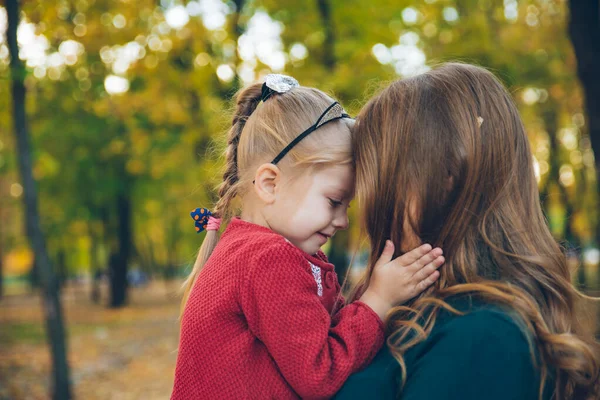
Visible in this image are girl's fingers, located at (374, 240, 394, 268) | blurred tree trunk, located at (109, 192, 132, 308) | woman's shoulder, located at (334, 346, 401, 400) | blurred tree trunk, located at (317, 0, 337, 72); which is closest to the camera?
woman's shoulder, located at (334, 346, 401, 400)

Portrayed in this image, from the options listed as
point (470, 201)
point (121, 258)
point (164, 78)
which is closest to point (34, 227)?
point (164, 78)

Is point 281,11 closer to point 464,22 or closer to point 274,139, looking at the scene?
point 464,22

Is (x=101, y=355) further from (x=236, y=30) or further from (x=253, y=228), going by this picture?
(x=253, y=228)

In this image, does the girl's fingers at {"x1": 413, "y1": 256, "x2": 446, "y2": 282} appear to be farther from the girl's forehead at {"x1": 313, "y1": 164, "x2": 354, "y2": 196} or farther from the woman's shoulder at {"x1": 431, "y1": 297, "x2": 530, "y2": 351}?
the girl's forehead at {"x1": 313, "y1": 164, "x2": 354, "y2": 196}

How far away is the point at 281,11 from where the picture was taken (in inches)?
433

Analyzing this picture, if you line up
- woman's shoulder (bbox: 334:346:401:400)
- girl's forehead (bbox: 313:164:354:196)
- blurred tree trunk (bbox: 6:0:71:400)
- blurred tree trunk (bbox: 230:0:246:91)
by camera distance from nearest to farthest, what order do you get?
woman's shoulder (bbox: 334:346:401:400) < girl's forehead (bbox: 313:164:354:196) < blurred tree trunk (bbox: 6:0:71:400) < blurred tree trunk (bbox: 230:0:246:91)

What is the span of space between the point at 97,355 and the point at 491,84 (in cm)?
1261

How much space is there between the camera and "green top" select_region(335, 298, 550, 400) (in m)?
1.43

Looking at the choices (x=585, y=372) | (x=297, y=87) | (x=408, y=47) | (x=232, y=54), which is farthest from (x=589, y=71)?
(x=232, y=54)

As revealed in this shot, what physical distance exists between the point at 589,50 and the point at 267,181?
16.4 feet

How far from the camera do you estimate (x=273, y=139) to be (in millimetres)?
2094

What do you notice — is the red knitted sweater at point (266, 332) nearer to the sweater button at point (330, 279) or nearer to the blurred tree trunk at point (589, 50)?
the sweater button at point (330, 279)

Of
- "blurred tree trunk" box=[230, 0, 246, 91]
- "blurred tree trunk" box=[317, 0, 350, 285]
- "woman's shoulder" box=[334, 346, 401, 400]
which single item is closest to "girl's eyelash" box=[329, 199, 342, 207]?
"woman's shoulder" box=[334, 346, 401, 400]

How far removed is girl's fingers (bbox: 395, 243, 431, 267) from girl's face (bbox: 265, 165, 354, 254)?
0.34m
